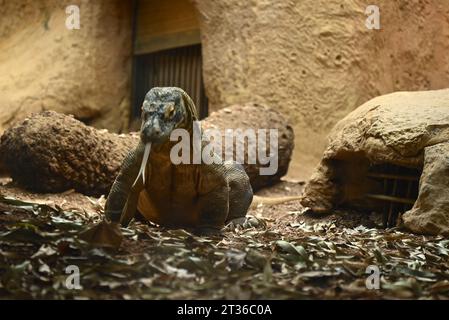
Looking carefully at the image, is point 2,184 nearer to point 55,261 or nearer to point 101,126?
point 55,261

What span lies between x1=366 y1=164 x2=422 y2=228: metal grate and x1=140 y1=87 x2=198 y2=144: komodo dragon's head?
2111 millimetres

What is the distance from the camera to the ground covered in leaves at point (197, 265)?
251 cm

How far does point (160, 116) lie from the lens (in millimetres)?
3520

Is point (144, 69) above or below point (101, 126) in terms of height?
above

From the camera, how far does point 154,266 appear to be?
2760 mm

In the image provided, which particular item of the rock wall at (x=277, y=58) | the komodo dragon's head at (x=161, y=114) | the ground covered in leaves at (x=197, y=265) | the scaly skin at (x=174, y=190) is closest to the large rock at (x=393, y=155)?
the ground covered in leaves at (x=197, y=265)

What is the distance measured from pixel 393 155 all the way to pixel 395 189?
0.46 metres

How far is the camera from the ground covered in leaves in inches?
98.8

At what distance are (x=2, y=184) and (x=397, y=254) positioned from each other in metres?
3.79

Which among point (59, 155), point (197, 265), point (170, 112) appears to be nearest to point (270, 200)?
point (59, 155)

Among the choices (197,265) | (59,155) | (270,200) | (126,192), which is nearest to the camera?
(197,265)

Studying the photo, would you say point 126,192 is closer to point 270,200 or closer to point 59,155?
point 59,155

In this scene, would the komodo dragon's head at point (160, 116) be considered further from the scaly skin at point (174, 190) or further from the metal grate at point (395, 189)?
the metal grate at point (395, 189)
